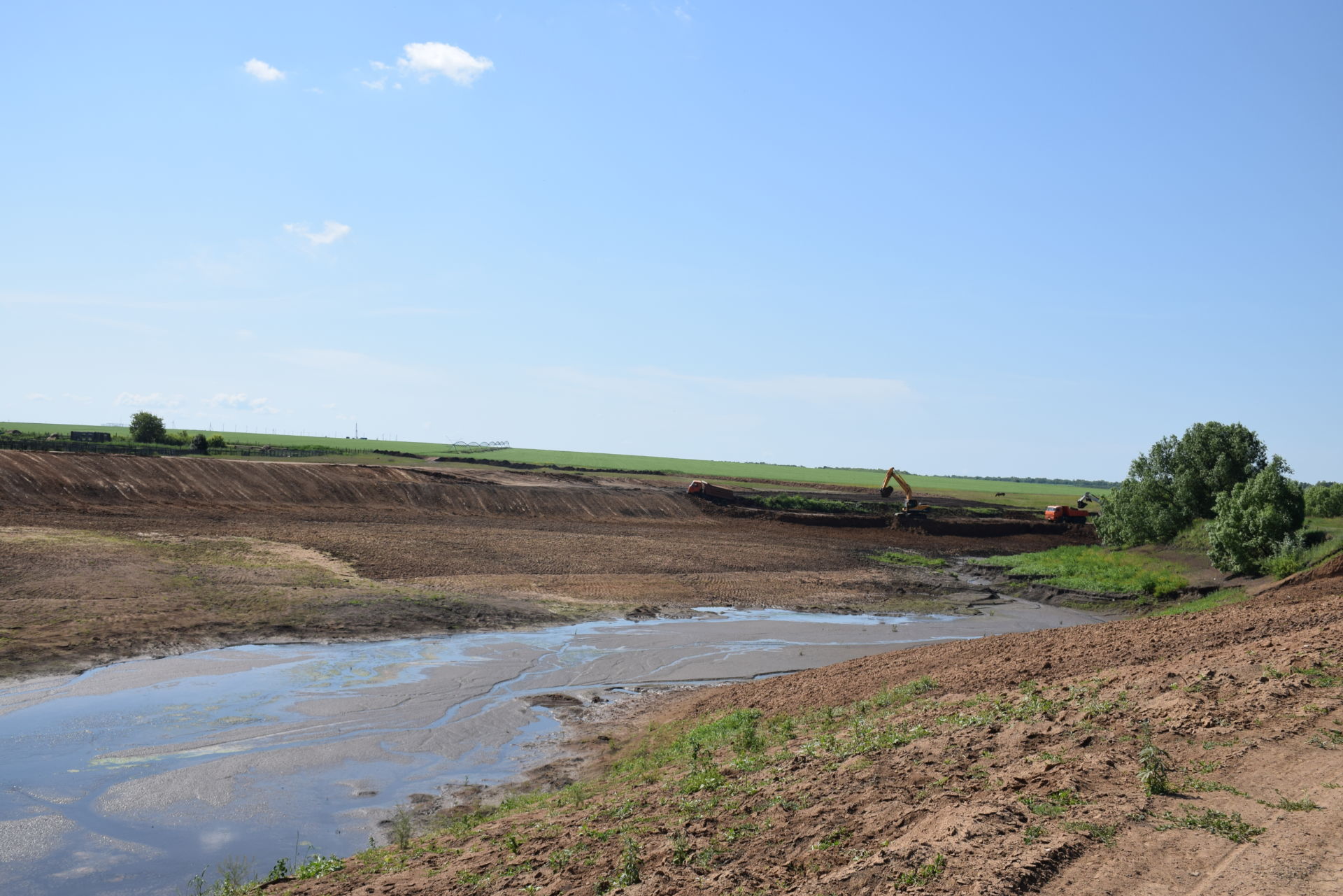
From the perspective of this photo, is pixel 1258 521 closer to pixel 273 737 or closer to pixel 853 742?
pixel 853 742

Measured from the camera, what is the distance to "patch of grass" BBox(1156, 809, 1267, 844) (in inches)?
283

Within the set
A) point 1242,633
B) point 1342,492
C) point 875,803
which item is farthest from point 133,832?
point 1342,492

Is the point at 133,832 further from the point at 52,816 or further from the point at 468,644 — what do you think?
the point at 468,644

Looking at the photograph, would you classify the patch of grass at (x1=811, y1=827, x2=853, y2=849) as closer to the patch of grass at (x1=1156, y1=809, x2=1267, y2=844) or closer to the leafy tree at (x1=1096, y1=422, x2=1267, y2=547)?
→ the patch of grass at (x1=1156, y1=809, x2=1267, y2=844)

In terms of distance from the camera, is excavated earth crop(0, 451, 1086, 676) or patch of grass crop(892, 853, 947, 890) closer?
patch of grass crop(892, 853, 947, 890)

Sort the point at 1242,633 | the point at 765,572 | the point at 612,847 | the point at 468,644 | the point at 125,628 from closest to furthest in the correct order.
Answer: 1. the point at 612,847
2. the point at 1242,633
3. the point at 125,628
4. the point at 468,644
5. the point at 765,572

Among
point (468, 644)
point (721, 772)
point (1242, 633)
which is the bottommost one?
point (468, 644)

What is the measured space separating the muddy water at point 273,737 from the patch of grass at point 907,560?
23.6 meters

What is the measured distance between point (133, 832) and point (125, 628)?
11793 millimetres

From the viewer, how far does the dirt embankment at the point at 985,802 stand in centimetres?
693

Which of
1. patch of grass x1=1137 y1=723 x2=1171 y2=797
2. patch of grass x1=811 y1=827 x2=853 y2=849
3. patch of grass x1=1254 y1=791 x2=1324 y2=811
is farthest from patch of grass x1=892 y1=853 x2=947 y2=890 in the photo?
patch of grass x1=1254 y1=791 x2=1324 y2=811

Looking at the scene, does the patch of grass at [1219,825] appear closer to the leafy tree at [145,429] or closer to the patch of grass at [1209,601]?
the patch of grass at [1209,601]

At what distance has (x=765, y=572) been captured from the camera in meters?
41.2

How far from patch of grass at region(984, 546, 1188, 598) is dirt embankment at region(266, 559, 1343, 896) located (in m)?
24.3
